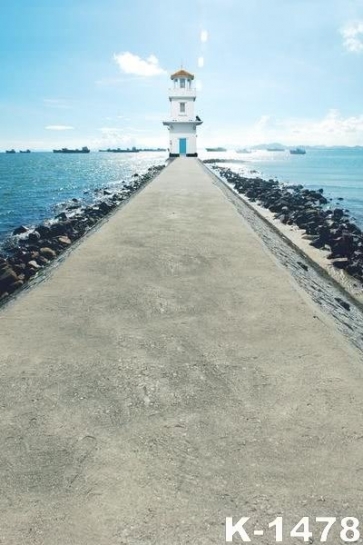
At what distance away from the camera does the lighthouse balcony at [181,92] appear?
55.8 metres

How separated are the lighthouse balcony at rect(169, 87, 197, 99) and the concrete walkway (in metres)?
53.4

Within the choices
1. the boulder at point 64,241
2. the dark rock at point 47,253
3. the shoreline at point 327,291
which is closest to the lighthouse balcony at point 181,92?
the boulder at point 64,241

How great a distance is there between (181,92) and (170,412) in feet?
189

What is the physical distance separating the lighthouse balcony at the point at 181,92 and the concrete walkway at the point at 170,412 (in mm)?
53391

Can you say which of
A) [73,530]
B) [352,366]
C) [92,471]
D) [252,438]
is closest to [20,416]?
[92,471]

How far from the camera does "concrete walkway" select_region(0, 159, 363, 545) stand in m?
3.24

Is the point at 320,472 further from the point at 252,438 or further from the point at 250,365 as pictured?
the point at 250,365

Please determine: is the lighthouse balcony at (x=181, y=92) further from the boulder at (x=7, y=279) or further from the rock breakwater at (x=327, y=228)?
the boulder at (x=7, y=279)

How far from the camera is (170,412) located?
4340 millimetres

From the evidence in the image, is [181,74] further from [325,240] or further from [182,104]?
[325,240]

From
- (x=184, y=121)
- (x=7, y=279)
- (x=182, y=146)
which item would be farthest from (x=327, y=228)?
(x=182, y=146)

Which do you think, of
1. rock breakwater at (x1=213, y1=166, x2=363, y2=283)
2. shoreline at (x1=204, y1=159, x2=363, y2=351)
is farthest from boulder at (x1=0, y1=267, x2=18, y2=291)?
rock breakwater at (x1=213, y1=166, x2=363, y2=283)

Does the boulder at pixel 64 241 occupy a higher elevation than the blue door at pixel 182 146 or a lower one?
lower

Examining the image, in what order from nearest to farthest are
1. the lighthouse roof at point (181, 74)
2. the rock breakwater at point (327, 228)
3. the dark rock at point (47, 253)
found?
the rock breakwater at point (327, 228), the dark rock at point (47, 253), the lighthouse roof at point (181, 74)
